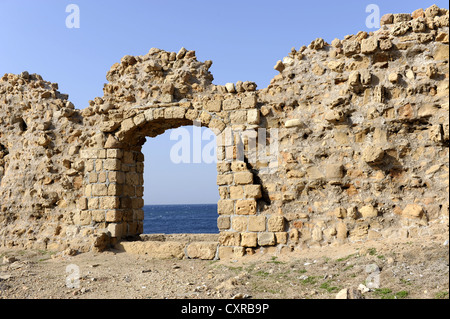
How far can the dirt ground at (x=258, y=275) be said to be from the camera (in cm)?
429

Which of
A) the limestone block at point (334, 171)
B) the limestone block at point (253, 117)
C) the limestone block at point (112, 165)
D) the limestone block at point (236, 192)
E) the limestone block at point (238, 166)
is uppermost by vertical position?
the limestone block at point (253, 117)

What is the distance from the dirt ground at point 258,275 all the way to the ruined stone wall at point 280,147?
1.44ft

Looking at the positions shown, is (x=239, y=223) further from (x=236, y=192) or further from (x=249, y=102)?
(x=249, y=102)

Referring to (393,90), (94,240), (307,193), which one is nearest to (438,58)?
(393,90)

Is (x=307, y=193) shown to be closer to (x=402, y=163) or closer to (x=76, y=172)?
(x=402, y=163)

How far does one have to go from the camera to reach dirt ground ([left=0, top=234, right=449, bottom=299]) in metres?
4.29

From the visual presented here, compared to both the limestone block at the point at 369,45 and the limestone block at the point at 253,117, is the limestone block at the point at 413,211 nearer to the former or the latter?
the limestone block at the point at 369,45

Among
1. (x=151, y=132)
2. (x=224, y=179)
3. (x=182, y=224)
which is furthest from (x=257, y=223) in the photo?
(x=182, y=224)

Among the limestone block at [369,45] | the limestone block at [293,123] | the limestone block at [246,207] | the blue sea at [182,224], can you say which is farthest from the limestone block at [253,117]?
the blue sea at [182,224]

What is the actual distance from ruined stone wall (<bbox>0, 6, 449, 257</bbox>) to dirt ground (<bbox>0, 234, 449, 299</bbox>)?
440mm

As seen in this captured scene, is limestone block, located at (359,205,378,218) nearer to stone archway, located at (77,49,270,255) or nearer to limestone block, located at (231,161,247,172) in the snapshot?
stone archway, located at (77,49,270,255)

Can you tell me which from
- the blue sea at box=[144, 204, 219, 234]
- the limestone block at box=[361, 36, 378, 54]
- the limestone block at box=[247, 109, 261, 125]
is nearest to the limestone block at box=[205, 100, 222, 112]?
the limestone block at box=[247, 109, 261, 125]

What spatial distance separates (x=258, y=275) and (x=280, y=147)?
6.70 ft
